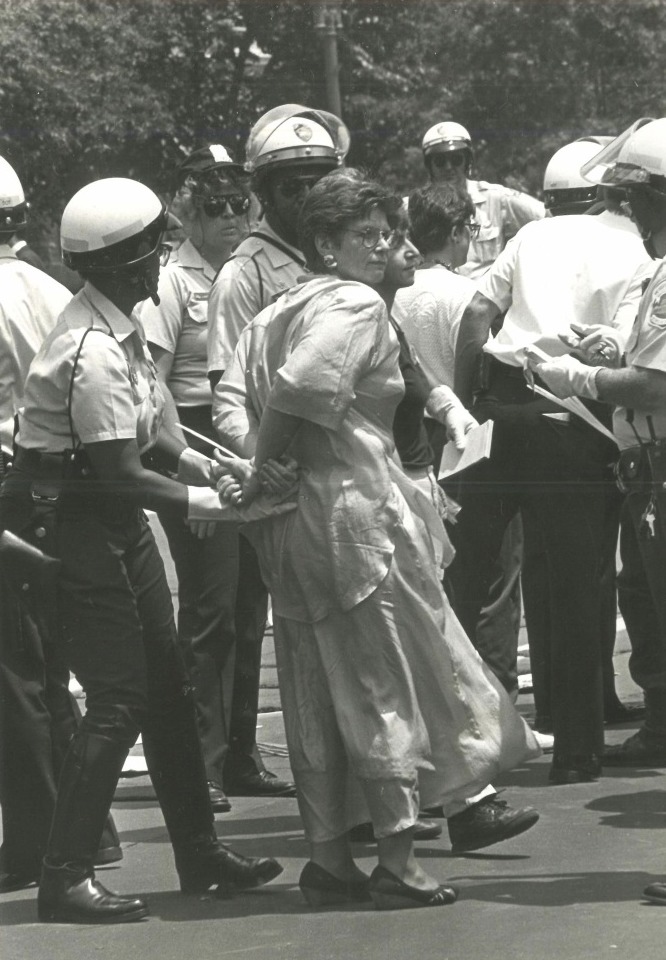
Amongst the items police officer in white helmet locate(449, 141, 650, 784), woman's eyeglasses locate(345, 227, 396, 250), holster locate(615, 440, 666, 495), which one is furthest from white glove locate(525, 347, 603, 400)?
woman's eyeglasses locate(345, 227, 396, 250)

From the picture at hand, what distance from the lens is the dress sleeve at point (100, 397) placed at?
13.1ft

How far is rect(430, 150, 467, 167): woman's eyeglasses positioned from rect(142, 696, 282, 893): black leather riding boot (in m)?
2.58

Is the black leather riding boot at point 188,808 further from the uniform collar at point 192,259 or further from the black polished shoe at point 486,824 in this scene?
the uniform collar at point 192,259

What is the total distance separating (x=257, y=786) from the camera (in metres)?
5.52

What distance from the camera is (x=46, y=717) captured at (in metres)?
4.69

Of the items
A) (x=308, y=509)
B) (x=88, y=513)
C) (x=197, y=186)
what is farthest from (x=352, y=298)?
(x=197, y=186)

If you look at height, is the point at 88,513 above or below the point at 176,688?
above

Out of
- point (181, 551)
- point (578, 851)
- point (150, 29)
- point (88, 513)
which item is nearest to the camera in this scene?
point (88, 513)

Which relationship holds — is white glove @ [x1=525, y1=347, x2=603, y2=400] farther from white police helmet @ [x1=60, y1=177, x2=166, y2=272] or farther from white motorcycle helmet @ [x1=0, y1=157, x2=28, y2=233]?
white motorcycle helmet @ [x1=0, y1=157, x2=28, y2=233]

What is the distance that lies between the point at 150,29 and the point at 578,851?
251cm

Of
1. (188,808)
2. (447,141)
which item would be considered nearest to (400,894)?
(188,808)

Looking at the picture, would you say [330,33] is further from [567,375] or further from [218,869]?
[218,869]

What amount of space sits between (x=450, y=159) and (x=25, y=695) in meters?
2.64

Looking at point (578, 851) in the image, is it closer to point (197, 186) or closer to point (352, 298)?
point (352, 298)
